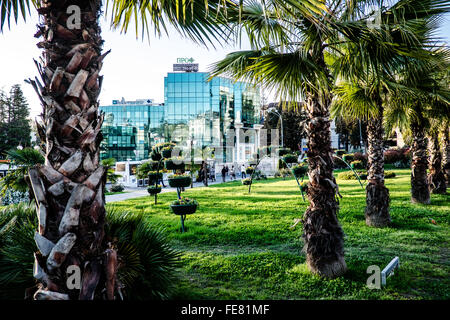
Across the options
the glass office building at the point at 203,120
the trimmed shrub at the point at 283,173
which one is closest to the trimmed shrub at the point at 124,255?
the trimmed shrub at the point at 283,173

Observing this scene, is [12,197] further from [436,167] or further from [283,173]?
[283,173]

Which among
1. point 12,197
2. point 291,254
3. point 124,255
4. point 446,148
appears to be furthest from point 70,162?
point 12,197

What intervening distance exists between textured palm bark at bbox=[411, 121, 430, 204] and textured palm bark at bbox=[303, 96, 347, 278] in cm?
759

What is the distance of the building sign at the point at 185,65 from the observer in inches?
1895

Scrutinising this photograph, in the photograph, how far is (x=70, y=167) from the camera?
195cm

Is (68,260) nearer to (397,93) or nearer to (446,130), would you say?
(397,93)

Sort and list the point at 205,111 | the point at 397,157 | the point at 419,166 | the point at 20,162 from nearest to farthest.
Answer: the point at 20,162 < the point at 419,166 < the point at 397,157 < the point at 205,111

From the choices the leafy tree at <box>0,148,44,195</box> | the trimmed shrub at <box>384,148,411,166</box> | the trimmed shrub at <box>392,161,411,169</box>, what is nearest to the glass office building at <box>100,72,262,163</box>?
the trimmed shrub at <box>384,148,411,166</box>

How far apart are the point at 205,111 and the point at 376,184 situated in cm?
4159

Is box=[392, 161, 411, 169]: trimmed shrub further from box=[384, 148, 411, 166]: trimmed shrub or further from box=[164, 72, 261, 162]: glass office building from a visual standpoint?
box=[164, 72, 261, 162]: glass office building

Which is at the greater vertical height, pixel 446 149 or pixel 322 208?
pixel 446 149

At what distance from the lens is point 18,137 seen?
3731 cm

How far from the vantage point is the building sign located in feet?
158

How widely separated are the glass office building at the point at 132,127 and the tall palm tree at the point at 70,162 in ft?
166
